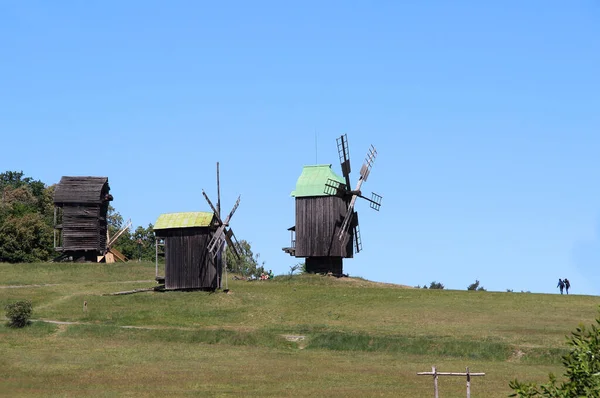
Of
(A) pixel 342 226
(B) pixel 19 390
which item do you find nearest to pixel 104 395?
(B) pixel 19 390

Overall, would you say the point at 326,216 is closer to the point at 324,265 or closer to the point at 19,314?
the point at 324,265

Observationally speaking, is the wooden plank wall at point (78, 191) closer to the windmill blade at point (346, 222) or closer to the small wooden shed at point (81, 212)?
the small wooden shed at point (81, 212)

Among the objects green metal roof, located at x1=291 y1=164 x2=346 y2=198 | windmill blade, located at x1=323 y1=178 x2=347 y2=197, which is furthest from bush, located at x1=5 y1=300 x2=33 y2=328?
windmill blade, located at x1=323 y1=178 x2=347 y2=197

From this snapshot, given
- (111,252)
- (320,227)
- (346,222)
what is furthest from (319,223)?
(111,252)

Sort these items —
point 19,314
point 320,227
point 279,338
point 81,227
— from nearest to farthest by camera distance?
point 279,338 < point 19,314 < point 320,227 < point 81,227

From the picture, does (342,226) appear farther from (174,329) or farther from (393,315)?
(174,329)

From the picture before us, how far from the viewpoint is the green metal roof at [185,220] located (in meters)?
77.9

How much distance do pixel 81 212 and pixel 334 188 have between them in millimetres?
26839

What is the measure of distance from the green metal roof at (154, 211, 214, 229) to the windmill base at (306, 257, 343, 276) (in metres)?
14.8

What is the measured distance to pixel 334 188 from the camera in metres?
87.5

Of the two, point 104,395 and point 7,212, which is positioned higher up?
point 7,212

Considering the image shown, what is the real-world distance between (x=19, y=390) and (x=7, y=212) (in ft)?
247

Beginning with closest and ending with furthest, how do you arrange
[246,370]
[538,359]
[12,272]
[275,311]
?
[246,370]
[538,359]
[275,311]
[12,272]

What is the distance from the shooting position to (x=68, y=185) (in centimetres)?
9875
